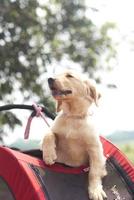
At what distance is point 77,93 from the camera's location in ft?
9.48

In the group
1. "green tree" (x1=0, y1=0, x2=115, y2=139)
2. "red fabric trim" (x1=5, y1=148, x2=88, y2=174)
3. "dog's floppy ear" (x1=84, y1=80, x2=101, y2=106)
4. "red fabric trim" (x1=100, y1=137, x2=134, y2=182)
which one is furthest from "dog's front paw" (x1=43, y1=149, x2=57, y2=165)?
"green tree" (x1=0, y1=0, x2=115, y2=139)

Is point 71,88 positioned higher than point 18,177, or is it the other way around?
point 71,88

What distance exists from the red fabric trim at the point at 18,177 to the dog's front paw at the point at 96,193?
355mm

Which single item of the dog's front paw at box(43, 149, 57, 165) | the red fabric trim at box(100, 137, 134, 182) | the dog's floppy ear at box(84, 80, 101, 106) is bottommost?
the red fabric trim at box(100, 137, 134, 182)

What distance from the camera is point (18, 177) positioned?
2.52 meters

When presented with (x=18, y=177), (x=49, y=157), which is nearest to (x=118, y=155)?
(x=49, y=157)

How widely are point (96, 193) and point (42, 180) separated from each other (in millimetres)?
327

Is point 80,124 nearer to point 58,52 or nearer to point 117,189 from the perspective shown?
point 117,189

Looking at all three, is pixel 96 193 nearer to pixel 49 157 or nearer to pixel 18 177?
pixel 49 157

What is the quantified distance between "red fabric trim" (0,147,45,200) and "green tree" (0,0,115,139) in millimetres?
6323

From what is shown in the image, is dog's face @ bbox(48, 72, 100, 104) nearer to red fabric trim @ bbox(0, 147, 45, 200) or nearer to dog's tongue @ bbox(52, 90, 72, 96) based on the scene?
dog's tongue @ bbox(52, 90, 72, 96)

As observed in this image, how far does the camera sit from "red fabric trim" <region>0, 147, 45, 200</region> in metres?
2.48

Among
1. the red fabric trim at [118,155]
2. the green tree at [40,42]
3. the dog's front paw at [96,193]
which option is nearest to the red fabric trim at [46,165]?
the dog's front paw at [96,193]

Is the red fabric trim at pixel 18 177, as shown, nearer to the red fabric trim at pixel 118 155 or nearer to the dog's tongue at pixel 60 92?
the dog's tongue at pixel 60 92
